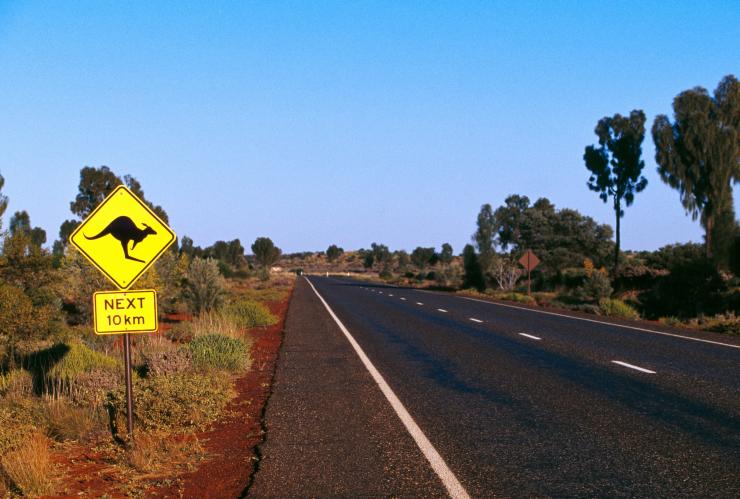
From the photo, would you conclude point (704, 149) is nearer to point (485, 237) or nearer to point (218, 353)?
point (485, 237)

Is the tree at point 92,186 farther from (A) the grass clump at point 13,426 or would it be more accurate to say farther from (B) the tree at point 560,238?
(B) the tree at point 560,238

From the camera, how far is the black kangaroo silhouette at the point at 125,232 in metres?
7.98

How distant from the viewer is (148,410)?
8445mm

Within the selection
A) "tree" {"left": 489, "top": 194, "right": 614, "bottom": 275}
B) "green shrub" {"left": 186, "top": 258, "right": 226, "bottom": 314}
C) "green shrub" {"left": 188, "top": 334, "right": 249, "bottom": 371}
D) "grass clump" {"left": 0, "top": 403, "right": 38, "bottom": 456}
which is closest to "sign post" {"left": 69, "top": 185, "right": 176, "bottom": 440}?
"grass clump" {"left": 0, "top": 403, "right": 38, "bottom": 456}

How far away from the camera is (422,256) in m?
→ 159

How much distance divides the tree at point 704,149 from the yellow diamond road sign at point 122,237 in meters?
40.6

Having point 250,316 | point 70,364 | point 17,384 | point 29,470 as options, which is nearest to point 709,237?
point 250,316

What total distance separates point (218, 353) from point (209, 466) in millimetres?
6548

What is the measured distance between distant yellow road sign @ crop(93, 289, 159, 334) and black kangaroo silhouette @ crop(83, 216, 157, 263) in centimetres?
46

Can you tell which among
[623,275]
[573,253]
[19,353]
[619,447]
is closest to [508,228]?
[573,253]

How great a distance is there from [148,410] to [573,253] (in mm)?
76678

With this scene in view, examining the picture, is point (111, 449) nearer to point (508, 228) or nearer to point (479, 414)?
point (479, 414)

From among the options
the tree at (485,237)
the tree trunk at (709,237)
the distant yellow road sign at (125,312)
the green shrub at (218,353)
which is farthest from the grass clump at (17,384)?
the tree at (485,237)

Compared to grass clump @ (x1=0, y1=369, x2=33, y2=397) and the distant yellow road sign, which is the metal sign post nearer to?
the distant yellow road sign
